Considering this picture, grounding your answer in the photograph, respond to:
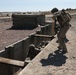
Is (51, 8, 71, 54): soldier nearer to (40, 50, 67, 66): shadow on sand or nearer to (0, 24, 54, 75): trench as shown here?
(40, 50, 67, 66): shadow on sand

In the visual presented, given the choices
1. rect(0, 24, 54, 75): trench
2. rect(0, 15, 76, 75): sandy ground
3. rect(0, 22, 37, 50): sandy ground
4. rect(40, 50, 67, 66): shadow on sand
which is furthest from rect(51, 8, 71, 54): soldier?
rect(0, 22, 37, 50): sandy ground

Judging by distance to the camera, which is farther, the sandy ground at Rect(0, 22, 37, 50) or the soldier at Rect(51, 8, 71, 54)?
the sandy ground at Rect(0, 22, 37, 50)

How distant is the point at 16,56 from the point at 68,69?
4622 millimetres

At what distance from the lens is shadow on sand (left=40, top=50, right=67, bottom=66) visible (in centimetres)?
727

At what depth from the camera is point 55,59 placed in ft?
25.7

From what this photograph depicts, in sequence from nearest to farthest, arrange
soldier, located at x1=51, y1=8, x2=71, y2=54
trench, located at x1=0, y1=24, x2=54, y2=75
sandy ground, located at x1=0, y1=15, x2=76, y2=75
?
sandy ground, located at x1=0, y1=15, x2=76, y2=75 < trench, located at x1=0, y1=24, x2=54, y2=75 < soldier, located at x1=51, y1=8, x2=71, y2=54

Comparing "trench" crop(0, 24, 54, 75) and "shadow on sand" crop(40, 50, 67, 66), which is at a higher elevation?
"shadow on sand" crop(40, 50, 67, 66)

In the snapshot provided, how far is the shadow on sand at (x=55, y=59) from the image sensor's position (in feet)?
23.9

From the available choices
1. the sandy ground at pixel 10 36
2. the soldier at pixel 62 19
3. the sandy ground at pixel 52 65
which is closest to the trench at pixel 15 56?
the sandy ground at pixel 52 65

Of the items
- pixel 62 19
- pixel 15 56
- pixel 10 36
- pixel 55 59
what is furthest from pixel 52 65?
pixel 10 36

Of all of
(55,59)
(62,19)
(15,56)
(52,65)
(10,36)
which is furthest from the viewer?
(10,36)

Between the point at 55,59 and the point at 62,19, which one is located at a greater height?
the point at 62,19

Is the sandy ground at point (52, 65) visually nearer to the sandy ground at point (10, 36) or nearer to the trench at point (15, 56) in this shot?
the trench at point (15, 56)

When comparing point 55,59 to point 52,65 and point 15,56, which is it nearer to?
point 52,65
